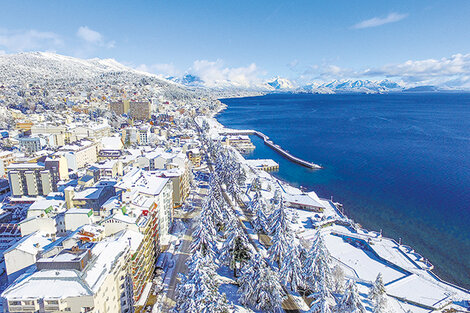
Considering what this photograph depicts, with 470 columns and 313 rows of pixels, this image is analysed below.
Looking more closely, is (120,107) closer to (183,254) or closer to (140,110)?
(140,110)

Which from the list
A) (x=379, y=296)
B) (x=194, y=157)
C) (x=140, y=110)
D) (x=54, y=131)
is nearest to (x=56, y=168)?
(x=194, y=157)

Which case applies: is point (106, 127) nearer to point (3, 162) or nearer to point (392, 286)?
point (3, 162)

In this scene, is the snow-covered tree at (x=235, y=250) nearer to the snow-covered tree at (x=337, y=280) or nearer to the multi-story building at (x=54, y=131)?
the snow-covered tree at (x=337, y=280)

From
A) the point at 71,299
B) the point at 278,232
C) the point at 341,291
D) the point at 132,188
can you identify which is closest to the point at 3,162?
the point at 132,188

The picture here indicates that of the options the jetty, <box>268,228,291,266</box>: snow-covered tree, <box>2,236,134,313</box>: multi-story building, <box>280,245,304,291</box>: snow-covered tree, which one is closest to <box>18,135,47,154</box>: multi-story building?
<box>2,236,134,313</box>: multi-story building

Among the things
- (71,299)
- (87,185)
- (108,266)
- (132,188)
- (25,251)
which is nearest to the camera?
(71,299)

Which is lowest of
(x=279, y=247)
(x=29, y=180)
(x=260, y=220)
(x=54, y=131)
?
(x=260, y=220)
